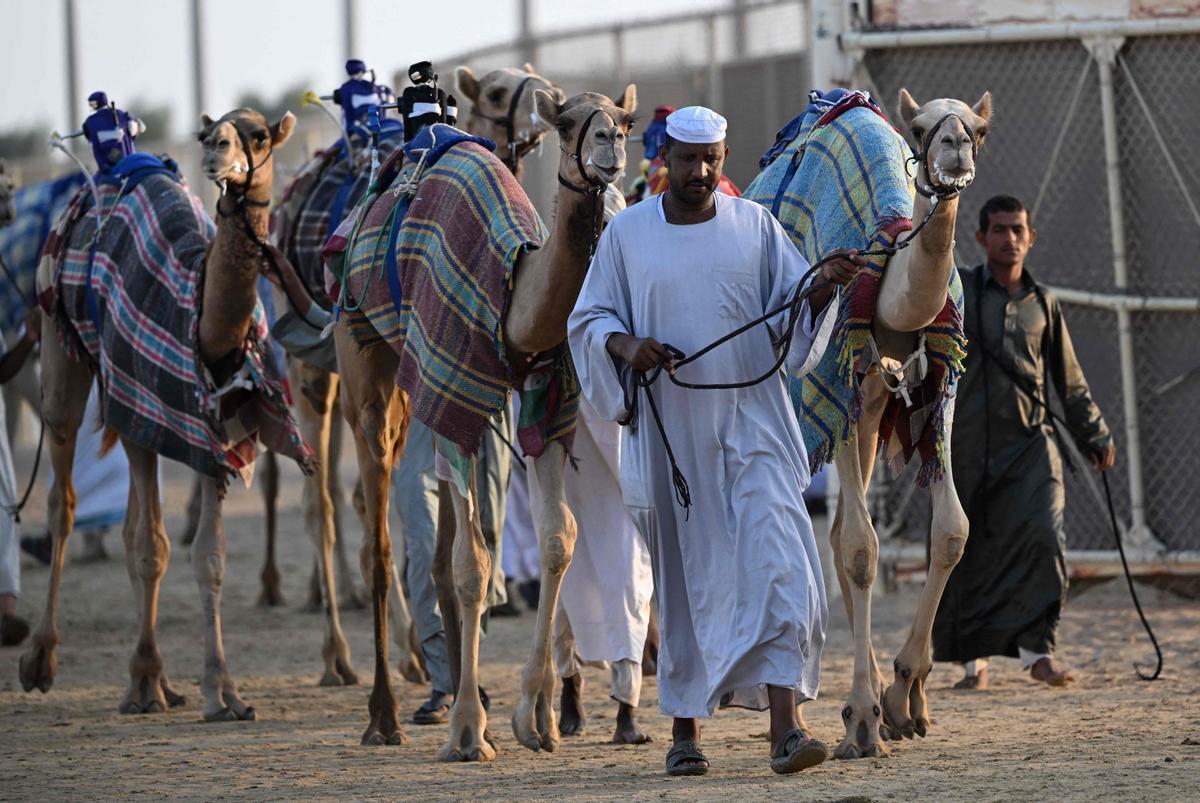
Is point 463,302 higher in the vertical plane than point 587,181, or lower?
lower

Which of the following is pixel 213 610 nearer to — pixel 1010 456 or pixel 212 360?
pixel 212 360

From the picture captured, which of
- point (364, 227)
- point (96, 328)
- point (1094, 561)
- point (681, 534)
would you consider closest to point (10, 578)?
point (96, 328)

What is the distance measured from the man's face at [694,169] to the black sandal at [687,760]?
5.88 ft

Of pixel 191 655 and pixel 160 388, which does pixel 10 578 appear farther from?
pixel 160 388

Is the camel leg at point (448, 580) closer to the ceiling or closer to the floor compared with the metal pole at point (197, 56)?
closer to the floor

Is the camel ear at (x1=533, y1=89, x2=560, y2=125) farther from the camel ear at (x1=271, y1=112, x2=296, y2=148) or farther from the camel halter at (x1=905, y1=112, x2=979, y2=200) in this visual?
the camel ear at (x1=271, y1=112, x2=296, y2=148)

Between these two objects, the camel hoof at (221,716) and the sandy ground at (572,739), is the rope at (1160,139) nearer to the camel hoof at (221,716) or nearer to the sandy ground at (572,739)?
the sandy ground at (572,739)

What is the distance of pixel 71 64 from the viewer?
25.8 meters

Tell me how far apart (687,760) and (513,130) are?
3.33 metres

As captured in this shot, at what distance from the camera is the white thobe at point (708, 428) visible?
246 inches

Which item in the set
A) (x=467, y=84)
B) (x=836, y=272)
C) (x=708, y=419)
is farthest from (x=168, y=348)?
(x=836, y=272)

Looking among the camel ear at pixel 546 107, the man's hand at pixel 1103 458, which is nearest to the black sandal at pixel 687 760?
the camel ear at pixel 546 107

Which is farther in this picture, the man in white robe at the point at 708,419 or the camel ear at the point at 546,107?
the camel ear at the point at 546,107

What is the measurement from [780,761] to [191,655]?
16.2ft
